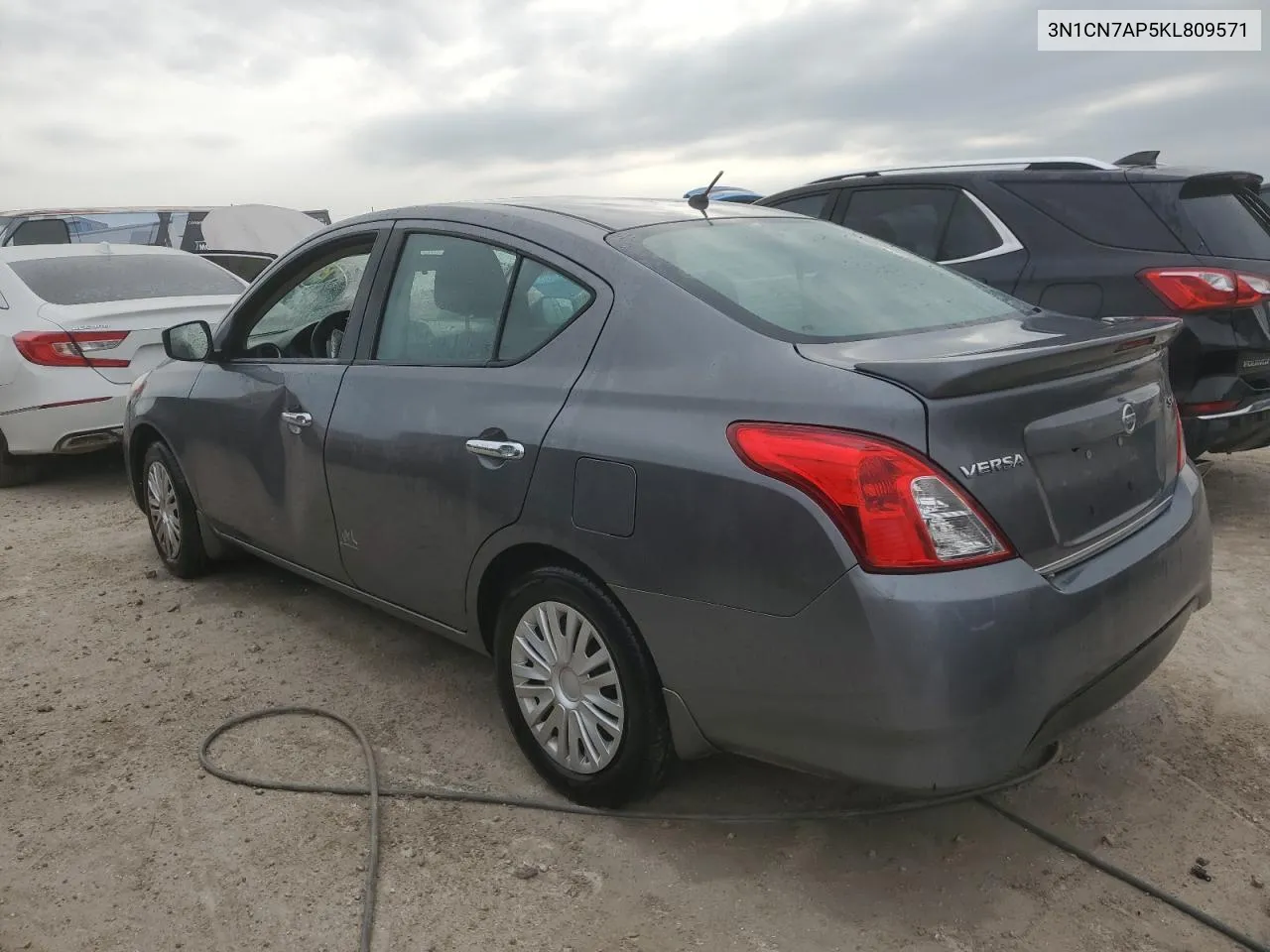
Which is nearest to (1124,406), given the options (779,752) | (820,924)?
(779,752)

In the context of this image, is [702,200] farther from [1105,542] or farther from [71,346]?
[71,346]

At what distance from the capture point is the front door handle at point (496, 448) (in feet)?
8.79

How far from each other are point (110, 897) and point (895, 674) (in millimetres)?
1925

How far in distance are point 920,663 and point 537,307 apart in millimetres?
1424

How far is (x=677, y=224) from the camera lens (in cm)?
300

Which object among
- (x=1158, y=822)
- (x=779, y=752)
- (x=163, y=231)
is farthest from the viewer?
(x=163, y=231)

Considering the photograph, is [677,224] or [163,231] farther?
[163,231]

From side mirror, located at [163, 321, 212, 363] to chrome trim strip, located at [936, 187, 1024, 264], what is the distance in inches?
138

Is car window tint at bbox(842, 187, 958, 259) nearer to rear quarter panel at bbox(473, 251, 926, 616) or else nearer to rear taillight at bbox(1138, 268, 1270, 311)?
rear taillight at bbox(1138, 268, 1270, 311)

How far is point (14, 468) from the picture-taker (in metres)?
6.74

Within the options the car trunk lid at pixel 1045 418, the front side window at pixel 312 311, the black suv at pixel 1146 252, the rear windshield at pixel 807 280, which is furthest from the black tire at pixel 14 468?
the car trunk lid at pixel 1045 418

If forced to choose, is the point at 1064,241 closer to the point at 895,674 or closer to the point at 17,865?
the point at 895,674

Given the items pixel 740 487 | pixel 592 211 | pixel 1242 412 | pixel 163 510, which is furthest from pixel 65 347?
pixel 1242 412

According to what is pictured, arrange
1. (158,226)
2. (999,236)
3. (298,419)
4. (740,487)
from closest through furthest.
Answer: (740,487), (298,419), (999,236), (158,226)
